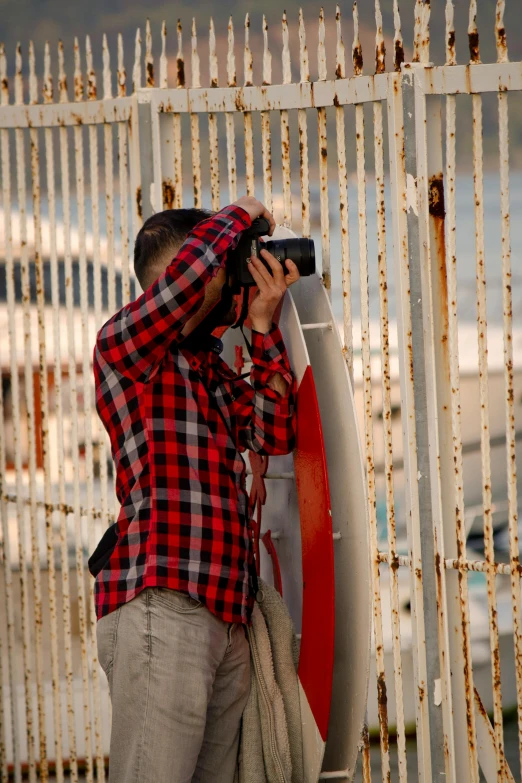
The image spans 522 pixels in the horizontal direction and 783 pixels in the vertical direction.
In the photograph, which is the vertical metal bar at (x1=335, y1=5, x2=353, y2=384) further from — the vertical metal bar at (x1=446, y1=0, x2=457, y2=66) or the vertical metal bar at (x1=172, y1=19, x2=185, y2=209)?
the vertical metal bar at (x1=172, y1=19, x2=185, y2=209)

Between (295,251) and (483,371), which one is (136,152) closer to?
(295,251)

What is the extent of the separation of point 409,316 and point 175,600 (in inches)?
34.5

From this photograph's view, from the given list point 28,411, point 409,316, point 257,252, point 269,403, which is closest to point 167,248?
point 257,252

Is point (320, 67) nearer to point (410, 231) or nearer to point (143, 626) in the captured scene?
point (410, 231)

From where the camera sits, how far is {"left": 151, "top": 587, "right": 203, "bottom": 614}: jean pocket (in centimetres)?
189

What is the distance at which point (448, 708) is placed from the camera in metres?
2.31

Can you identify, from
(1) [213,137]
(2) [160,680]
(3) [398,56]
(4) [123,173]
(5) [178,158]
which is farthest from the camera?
(4) [123,173]

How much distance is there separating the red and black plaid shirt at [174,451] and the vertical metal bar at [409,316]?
47 centimetres

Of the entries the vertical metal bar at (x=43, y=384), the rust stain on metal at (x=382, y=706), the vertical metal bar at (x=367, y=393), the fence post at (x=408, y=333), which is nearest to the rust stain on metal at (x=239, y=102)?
the vertical metal bar at (x=367, y=393)

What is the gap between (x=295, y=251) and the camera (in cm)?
205

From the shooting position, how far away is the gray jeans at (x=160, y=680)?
187 centimetres

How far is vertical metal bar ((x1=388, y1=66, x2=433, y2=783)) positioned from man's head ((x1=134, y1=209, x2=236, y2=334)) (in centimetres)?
49

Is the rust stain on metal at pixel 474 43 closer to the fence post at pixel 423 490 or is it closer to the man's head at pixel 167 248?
the fence post at pixel 423 490

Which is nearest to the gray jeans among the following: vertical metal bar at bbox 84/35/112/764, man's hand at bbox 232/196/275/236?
man's hand at bbox 232/196/275/236
